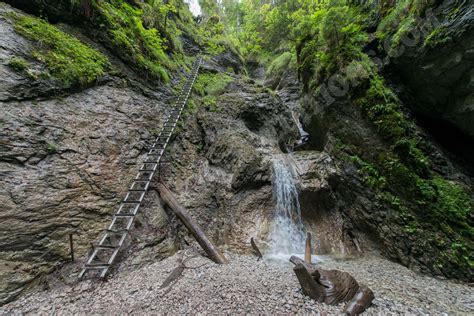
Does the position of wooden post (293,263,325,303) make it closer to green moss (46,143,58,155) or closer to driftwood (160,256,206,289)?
driftwood (160,256,206,289)

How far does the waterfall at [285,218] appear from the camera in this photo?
646 centimetres

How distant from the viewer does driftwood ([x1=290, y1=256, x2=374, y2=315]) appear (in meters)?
3.34

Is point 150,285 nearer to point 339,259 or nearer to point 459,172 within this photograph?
point 339,259

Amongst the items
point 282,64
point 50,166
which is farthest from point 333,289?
point 282,64

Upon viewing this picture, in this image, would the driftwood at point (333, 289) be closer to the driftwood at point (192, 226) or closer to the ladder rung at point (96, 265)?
the driftwood at point (192, 226)

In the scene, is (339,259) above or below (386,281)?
below

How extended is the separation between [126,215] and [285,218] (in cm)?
517

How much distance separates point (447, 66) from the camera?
201 inches

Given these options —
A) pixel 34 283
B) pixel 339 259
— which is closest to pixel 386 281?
pixel 339 259

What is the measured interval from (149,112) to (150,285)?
239 inches

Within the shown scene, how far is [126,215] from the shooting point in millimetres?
4742

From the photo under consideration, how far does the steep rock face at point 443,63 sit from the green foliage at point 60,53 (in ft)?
32.5

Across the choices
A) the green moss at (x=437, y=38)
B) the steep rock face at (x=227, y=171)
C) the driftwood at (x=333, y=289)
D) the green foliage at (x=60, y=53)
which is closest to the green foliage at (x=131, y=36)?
the green foliage at (x=60, y=53)

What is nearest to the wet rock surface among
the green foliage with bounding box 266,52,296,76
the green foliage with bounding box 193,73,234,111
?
the green foliage with bounding box 193,73,234,111
